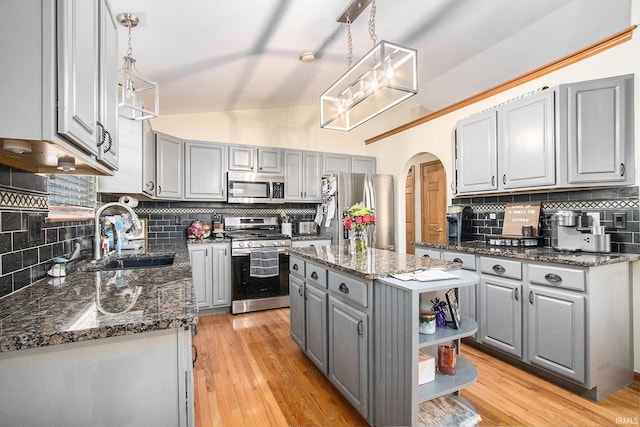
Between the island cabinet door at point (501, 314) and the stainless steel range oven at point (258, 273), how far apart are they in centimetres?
219

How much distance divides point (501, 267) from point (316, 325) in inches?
59.6

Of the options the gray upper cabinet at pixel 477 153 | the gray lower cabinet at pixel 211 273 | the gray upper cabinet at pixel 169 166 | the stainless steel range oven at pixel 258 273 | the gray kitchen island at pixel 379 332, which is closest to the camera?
the gray kitchen island at pixel 379 332

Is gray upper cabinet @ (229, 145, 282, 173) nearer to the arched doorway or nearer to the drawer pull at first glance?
the arched doorway

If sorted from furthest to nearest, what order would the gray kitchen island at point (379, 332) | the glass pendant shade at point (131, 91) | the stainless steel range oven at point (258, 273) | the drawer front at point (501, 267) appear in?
the stainless steel range oven at point (258, 273), the drawer front at point (501, 267), the glass pendant shade at point (131, 91), the gray kitchen island at point (379, 332)

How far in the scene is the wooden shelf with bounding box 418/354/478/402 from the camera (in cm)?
149

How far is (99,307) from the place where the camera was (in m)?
1.07

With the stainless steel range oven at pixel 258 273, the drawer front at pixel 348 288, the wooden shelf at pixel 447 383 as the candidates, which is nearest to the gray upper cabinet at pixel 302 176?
the stainless steel range oven at pixel 258 273

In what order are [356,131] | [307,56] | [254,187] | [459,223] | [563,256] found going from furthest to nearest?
[356,131] < [254,187] < [459,223] < [307,56] < [563,256]

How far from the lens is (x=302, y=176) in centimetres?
451

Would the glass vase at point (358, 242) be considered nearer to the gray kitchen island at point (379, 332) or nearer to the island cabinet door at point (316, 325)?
the gray kitchen island at point (379, 332)

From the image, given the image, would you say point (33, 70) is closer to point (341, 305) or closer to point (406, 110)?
point (341, 305)

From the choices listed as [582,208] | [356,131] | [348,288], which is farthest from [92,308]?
[356,131]

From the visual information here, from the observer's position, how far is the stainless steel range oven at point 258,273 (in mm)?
3717

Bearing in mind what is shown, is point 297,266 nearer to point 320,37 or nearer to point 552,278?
point 552,278
